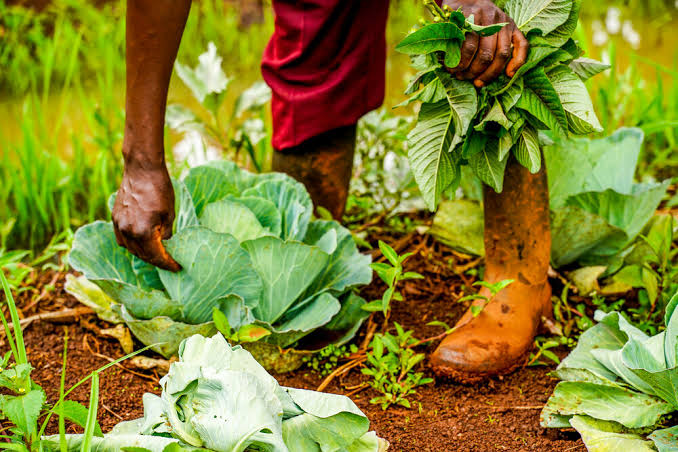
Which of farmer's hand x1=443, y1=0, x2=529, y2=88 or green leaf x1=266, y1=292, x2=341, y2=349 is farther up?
farmer's hand x1=443, y1=0, x2=529, y2=88

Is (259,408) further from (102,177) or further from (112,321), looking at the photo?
(102,177)

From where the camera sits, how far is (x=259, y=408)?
1.02 meters

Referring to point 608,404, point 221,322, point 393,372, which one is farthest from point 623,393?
point 221,322

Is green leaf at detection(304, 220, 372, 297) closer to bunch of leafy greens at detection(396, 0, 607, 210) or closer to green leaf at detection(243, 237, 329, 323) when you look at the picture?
green leaf at detection(243, 237, 329, 323)

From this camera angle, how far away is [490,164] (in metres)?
1.38

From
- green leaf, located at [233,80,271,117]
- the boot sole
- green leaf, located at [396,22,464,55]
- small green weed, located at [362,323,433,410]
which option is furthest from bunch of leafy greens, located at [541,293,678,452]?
green leaf, located at [233,80,271,117]

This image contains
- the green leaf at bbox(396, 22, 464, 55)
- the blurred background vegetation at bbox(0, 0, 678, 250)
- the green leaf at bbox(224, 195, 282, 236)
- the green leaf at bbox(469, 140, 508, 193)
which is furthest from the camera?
the blurred background vegetation at bbox(0, 0, 678, 250)

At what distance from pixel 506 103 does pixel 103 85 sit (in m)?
1.75

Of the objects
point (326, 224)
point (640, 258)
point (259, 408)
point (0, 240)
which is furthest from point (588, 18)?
point (259, 408)

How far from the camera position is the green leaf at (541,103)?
50.7 inches

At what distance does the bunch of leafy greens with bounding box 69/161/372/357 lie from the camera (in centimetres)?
144

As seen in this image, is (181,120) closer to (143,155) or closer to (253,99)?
(253,99)

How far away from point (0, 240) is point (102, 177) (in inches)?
14.3

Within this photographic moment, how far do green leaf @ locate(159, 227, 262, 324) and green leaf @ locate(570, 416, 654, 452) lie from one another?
694 mm
